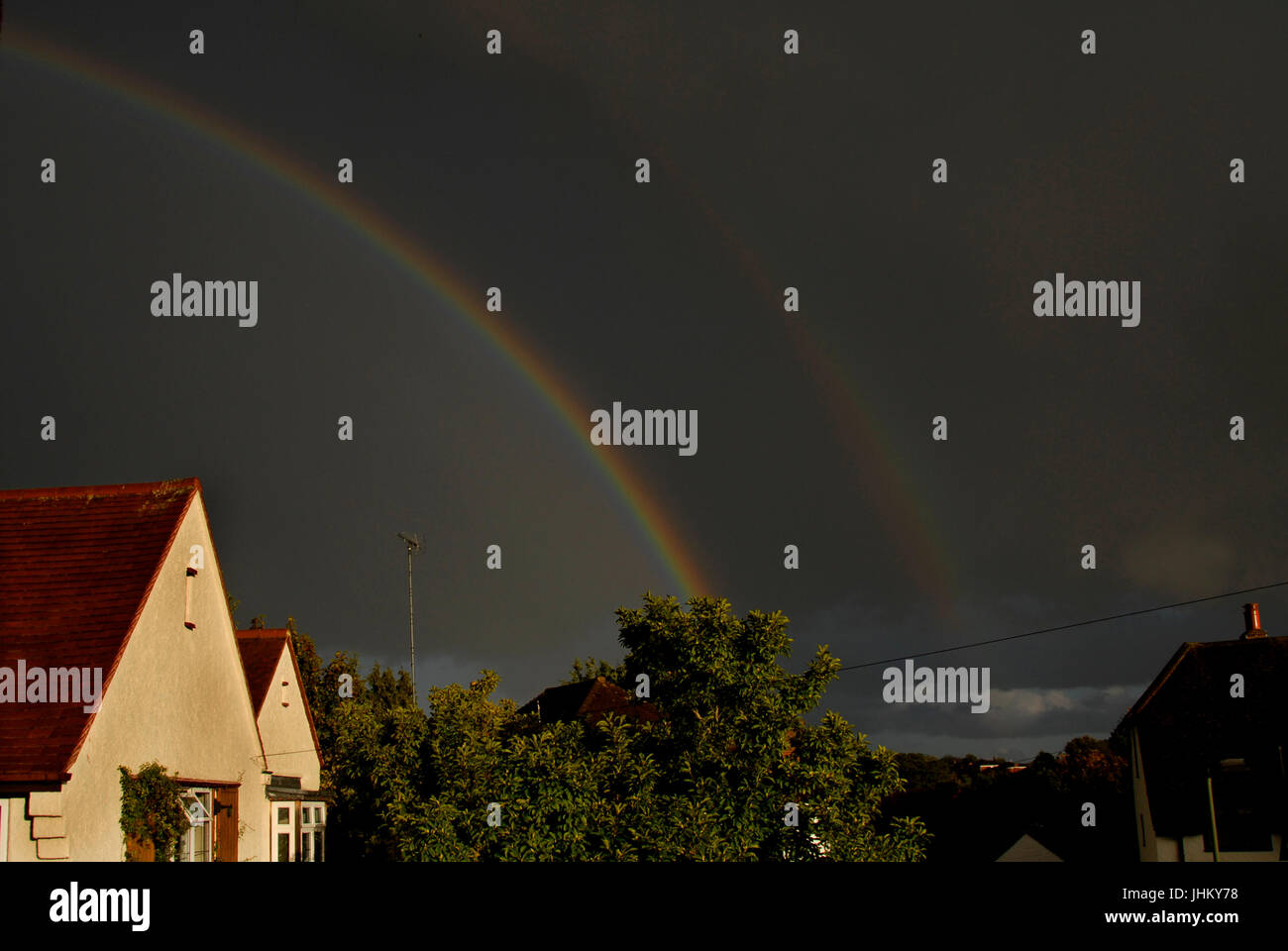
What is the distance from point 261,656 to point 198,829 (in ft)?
35.2

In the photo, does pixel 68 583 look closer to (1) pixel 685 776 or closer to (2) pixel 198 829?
(2) pixel 198 829

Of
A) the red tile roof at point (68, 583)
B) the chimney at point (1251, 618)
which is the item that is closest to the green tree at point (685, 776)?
the red tile roof at point (68, 583)

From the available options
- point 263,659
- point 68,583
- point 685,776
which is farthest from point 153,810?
point 263,659

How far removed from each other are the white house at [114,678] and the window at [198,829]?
4 centimetres

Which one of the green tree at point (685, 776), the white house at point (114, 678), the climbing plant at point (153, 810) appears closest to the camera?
the green tree at point (685, 776)

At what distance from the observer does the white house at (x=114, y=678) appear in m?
18.6

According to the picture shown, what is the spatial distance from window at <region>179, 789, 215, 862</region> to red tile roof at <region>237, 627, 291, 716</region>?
760cm

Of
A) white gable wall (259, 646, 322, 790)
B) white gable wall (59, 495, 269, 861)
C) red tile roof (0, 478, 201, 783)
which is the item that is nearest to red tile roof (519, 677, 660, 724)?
white gable wall (259, 646, 322, 790)

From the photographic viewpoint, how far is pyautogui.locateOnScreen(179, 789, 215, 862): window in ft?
75.8

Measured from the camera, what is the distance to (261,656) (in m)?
35.2

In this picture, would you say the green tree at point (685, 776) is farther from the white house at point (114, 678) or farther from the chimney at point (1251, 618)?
the chimney at point (1251, 618)

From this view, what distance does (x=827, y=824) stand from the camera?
60.7 ft
